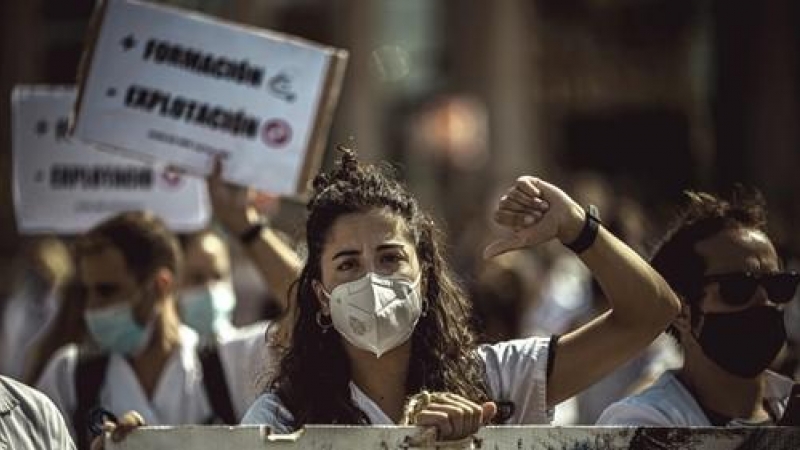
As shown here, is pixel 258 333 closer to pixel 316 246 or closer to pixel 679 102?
pixel 316 246

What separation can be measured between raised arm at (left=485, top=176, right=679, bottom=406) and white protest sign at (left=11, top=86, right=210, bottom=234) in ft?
10.5

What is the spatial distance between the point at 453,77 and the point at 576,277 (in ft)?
47.7

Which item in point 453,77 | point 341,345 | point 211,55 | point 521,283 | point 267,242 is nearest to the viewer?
point 341,345

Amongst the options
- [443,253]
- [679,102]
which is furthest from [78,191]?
[679,102]

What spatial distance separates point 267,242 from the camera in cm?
598

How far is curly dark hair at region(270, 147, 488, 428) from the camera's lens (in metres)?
4.17

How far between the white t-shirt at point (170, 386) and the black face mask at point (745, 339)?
1695 mm

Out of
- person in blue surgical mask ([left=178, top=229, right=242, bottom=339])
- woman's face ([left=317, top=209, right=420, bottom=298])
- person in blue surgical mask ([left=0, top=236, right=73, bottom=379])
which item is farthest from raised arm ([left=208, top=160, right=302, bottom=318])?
person in blue surgical mask ([left=0, top=236, right=73, bottom=379])

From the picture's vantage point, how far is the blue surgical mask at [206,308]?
7.33 meters

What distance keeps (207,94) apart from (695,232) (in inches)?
89.3

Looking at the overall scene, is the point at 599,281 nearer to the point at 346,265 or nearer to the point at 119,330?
Result: the point at 346,265

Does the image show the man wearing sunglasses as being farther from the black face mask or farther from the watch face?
the watch face

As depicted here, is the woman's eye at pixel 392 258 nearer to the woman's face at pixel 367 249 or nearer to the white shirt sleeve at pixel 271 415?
the woman's face at pixel 367 249

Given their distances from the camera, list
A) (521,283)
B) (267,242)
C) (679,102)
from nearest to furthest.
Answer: (267,242), (521,283), (679,102)
